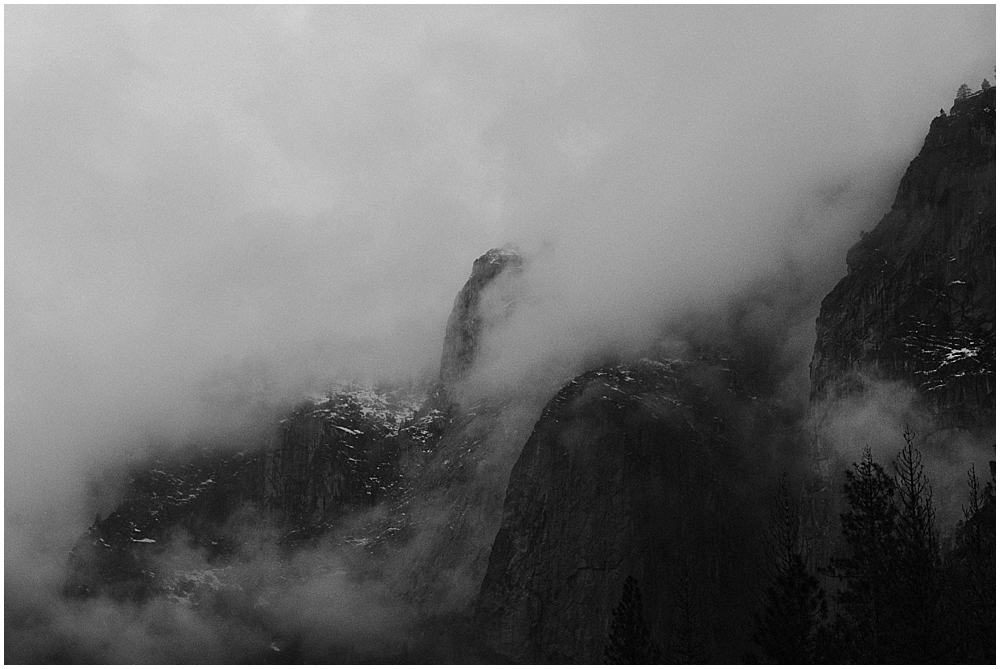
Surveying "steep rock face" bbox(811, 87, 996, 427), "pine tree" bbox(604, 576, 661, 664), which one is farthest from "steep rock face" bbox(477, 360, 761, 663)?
"pine tree" bbox(604, 576, 661, 664)

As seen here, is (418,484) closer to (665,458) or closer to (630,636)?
(665,458)

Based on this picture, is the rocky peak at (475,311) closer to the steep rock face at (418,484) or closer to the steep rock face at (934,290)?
the steep rock face at (418,484)

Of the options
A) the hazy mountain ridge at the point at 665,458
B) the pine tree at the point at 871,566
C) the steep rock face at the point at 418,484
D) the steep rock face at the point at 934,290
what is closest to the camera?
the pine tree at the point at 871,566

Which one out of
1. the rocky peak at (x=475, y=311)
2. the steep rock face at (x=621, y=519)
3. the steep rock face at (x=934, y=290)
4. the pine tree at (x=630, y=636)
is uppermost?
the rocky peak at (x=475, y=311)

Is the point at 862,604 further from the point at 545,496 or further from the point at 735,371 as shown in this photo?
the point at 735,371

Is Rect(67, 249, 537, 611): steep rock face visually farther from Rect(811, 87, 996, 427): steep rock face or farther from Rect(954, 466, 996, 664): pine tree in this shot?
Rect(954, 466, 996, 664): pine tree

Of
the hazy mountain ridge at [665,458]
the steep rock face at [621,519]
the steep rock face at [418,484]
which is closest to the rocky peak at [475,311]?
the steep rock face at [418,484]

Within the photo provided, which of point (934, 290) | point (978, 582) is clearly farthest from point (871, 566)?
point (934, 290)

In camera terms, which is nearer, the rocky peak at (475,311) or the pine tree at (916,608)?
the pine tree at (916,608)
